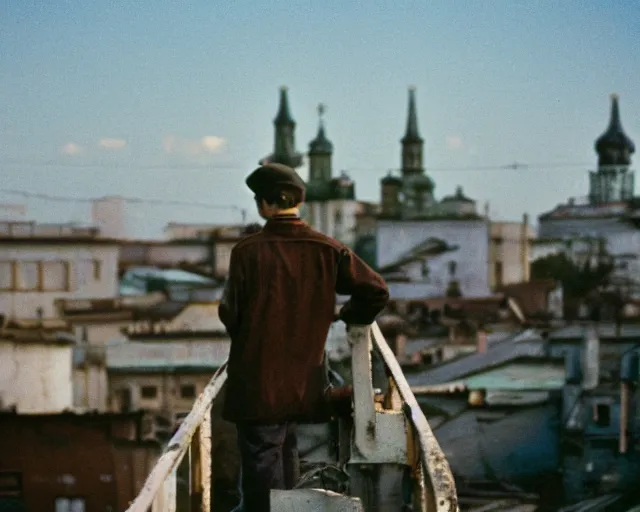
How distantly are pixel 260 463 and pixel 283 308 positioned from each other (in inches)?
17.1

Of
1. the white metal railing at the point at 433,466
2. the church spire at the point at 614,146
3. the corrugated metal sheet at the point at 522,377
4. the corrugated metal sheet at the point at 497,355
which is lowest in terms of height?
the corrugated metal sheet at the point at 522,377

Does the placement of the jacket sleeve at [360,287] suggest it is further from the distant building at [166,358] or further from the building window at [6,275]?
the building window at [6,275]

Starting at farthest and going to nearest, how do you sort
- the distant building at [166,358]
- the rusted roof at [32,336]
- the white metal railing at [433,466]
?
the distant building at [166,358] → the rusted roof at [32,336] → the white metal railing at [433,466]

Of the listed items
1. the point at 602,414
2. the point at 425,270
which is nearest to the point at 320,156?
the point at 425,270

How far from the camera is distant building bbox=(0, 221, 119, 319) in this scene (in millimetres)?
17484

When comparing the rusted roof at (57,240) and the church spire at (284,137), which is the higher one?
the church spire at (284,137)

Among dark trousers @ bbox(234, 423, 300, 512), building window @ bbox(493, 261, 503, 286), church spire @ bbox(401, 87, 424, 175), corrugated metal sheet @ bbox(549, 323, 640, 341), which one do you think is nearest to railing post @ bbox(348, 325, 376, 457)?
dark trousers @ bbox(234, 423, 300, 512)

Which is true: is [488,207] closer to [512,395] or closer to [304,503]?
[512,395]

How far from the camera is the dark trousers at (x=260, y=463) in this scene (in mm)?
2799

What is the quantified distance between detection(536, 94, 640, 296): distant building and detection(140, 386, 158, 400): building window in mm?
7439

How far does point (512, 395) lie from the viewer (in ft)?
62.2

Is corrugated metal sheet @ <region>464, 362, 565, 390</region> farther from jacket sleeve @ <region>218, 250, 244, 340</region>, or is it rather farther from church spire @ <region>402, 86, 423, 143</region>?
jacket sleeve @ <region>218, 250, 244, 340</region>

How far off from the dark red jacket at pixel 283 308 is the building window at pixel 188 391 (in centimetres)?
1596

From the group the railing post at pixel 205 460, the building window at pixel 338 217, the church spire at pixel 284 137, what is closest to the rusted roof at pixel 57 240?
the church spire at pixel 284 137
